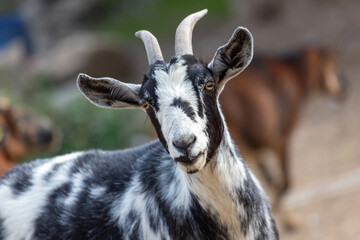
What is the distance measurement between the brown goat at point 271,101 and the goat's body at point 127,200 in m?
3.32

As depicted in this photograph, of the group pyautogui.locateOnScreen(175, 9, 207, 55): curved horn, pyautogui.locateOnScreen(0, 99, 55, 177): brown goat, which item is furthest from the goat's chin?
pyautogui.locateOnScreen(0, 99, 55, 177): brown goat

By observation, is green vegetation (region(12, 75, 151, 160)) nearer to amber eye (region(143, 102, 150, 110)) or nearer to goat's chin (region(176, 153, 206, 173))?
amber eye (region(143, 102, 150, 110))

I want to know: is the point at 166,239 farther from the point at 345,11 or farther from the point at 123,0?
the point at 123,0

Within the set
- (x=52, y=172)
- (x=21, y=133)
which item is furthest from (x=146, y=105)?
(x=21, y=133)

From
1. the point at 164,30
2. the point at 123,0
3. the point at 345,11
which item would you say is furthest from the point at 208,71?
the point at 123,0

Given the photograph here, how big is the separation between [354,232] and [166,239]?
398 centimetres

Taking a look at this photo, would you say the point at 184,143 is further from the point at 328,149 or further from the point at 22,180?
the point at 328,149

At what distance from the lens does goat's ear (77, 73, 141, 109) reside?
373 centimetres

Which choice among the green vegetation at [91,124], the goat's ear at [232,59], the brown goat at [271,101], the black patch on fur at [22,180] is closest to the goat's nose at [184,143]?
the goat's ear at [232,59]

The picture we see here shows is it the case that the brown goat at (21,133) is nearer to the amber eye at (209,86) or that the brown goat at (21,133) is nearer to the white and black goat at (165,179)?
the white and black goat at (165,179)

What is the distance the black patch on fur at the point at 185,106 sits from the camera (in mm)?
3387

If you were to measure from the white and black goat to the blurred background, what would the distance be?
0.64 metres

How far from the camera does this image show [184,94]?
348cm

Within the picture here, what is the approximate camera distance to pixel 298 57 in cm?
871
